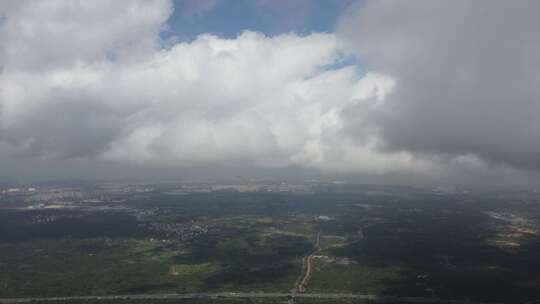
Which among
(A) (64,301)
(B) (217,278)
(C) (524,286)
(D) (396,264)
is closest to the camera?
(A) (64,301)

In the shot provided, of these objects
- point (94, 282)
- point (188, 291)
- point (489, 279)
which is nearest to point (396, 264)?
point (489, 279)

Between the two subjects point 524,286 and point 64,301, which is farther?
point 524,286

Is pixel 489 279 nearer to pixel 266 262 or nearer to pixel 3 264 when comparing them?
pixel 266 262

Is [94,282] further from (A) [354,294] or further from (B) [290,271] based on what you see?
(A) [354,294]

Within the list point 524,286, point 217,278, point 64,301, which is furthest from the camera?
point 217,278

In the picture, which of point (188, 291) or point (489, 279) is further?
point (489, 279)

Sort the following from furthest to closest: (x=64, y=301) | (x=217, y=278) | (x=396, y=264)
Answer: (x=396, y=264)
(x=217, y=278)
(x=64, y=301)

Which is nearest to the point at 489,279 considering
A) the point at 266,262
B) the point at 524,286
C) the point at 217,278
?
the point at 524,286

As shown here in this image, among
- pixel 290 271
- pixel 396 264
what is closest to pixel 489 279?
pixel 396 264

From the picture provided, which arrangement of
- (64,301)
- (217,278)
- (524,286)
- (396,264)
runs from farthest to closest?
1. (396,264)
2. (217,278)
3. (524,286)
4. (64,301)
